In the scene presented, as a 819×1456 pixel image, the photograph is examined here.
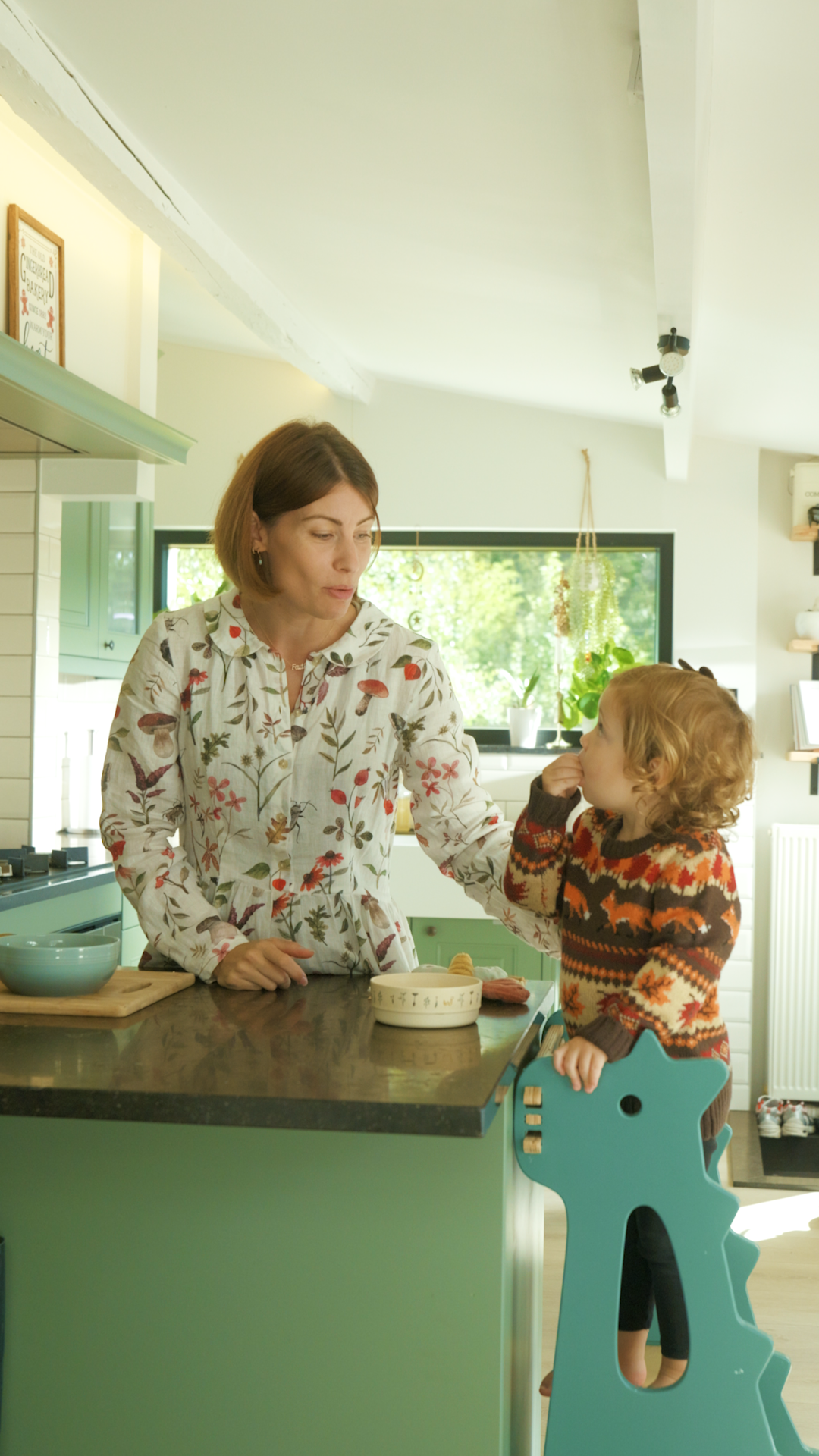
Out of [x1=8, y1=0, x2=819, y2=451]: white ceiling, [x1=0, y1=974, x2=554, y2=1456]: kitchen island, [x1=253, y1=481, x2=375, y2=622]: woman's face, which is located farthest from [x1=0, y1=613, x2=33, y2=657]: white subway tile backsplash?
[x1=0, y1=974, x2=554, y2=1456]: kitchen island

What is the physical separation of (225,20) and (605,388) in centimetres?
250

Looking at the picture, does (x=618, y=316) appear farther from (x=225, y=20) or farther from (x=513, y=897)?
(x=513, y=897)

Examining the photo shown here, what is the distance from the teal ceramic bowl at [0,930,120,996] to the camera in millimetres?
1401

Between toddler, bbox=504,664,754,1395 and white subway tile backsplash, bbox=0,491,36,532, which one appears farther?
white subway tile backsplash, bbox=0,491,36,532

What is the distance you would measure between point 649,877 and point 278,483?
2.43 feet

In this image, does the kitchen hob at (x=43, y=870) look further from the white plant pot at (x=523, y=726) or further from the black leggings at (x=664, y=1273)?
the white plant pot at (x=523, y=726)

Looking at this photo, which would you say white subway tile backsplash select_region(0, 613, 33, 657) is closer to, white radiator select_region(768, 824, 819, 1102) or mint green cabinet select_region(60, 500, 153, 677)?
mint green cabinet select_region(60, 500, 153, 677)

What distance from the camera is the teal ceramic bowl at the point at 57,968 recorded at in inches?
55.2

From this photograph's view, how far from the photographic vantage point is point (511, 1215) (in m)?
1.28

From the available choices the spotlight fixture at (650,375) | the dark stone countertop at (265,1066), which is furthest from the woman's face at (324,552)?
the spotlight fixture at (650,375)

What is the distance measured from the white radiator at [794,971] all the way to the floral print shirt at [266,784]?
3.51 metres

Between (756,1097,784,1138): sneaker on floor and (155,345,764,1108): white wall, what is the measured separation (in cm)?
11

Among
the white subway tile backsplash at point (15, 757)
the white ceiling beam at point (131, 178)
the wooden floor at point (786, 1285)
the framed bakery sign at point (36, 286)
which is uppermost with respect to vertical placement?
the white ceiling beam at point (131, 178)

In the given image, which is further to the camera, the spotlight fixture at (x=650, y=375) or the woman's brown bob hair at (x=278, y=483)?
the spotlight fixture at (x=650, y=375)
